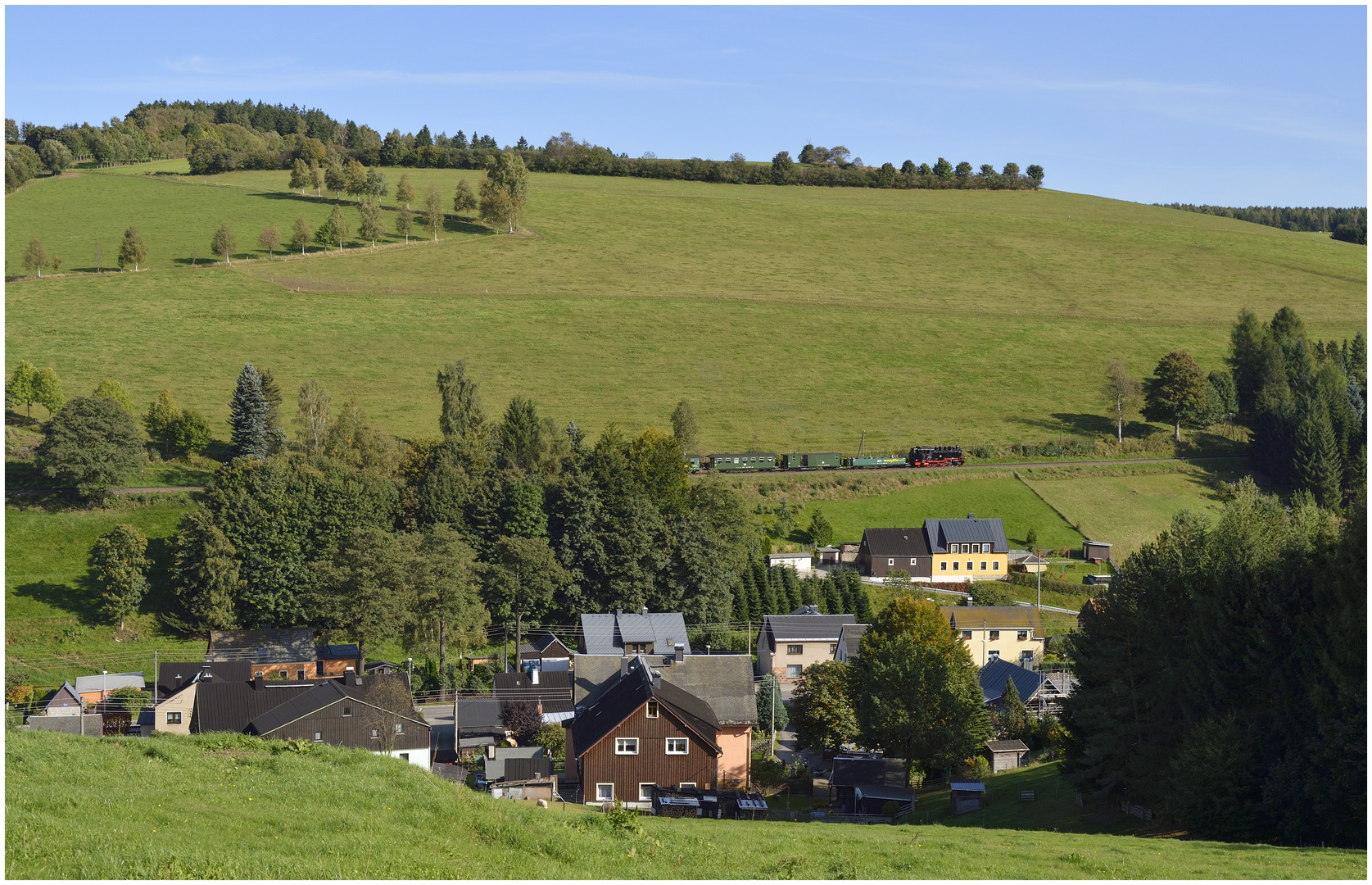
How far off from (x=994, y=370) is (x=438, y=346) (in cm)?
5429

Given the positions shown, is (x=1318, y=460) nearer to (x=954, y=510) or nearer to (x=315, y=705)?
(x=954, y=510)

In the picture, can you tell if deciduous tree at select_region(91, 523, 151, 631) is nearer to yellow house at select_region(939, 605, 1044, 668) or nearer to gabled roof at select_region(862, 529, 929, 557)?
gabled roof at select_region(862, 529, 929, 557)

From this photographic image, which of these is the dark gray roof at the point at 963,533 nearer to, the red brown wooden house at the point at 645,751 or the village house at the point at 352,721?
the red brown wooden house at the point at 645,751

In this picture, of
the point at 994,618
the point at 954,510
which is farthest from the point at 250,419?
the point at 994,618

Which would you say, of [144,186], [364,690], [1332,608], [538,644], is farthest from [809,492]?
[144,186]

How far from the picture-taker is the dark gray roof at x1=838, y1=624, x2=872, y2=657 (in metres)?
59.4

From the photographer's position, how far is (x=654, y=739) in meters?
39.3

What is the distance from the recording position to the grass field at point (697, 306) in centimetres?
9469

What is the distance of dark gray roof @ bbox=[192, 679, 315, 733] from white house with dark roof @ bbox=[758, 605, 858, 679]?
26.4 metres

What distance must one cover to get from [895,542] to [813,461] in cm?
1393

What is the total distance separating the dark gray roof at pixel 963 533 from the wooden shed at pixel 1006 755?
32.1m

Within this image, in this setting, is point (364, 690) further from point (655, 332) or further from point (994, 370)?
point (994, 370)

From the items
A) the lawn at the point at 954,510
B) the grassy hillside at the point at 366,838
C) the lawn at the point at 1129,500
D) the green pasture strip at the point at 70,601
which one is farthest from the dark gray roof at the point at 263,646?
the lawn at the point at 1129,500

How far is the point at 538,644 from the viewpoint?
62062 millimetres
